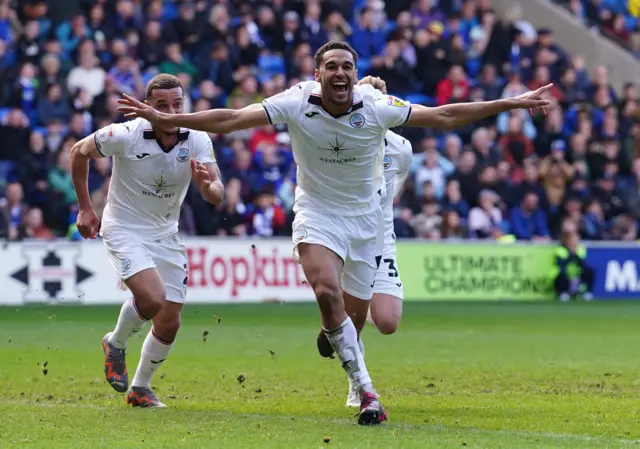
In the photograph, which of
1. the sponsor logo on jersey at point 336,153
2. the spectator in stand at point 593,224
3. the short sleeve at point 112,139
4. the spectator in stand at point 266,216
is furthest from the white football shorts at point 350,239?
the spectator in stand at point 593,224

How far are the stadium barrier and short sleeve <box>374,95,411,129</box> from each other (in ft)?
29.5

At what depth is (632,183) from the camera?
28.1 metres

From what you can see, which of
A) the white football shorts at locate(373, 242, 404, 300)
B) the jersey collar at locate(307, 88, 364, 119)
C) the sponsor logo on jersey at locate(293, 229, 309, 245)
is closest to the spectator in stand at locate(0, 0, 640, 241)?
the white football shorts at locate(373, 242, 404, 300)

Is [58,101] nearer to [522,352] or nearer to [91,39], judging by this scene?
[91,39]

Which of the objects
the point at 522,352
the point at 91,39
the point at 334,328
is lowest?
the point at 522,352

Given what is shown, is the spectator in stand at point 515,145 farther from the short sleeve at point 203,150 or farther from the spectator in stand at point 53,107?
the short sleeve at point 203,150

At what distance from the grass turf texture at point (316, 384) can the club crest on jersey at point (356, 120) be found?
2087mm

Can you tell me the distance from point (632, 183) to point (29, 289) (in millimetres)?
13714

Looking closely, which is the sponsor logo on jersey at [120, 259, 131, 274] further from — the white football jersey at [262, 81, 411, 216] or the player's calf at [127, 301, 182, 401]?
the white football jersey at [262, 81, 411, 216]

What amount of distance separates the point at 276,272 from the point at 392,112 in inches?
513

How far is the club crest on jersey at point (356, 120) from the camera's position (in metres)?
9.47

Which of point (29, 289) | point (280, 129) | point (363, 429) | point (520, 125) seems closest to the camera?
point (363, 429)

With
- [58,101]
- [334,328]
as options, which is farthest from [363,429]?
[58,101]

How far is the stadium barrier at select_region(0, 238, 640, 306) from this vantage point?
20562 millimetres
